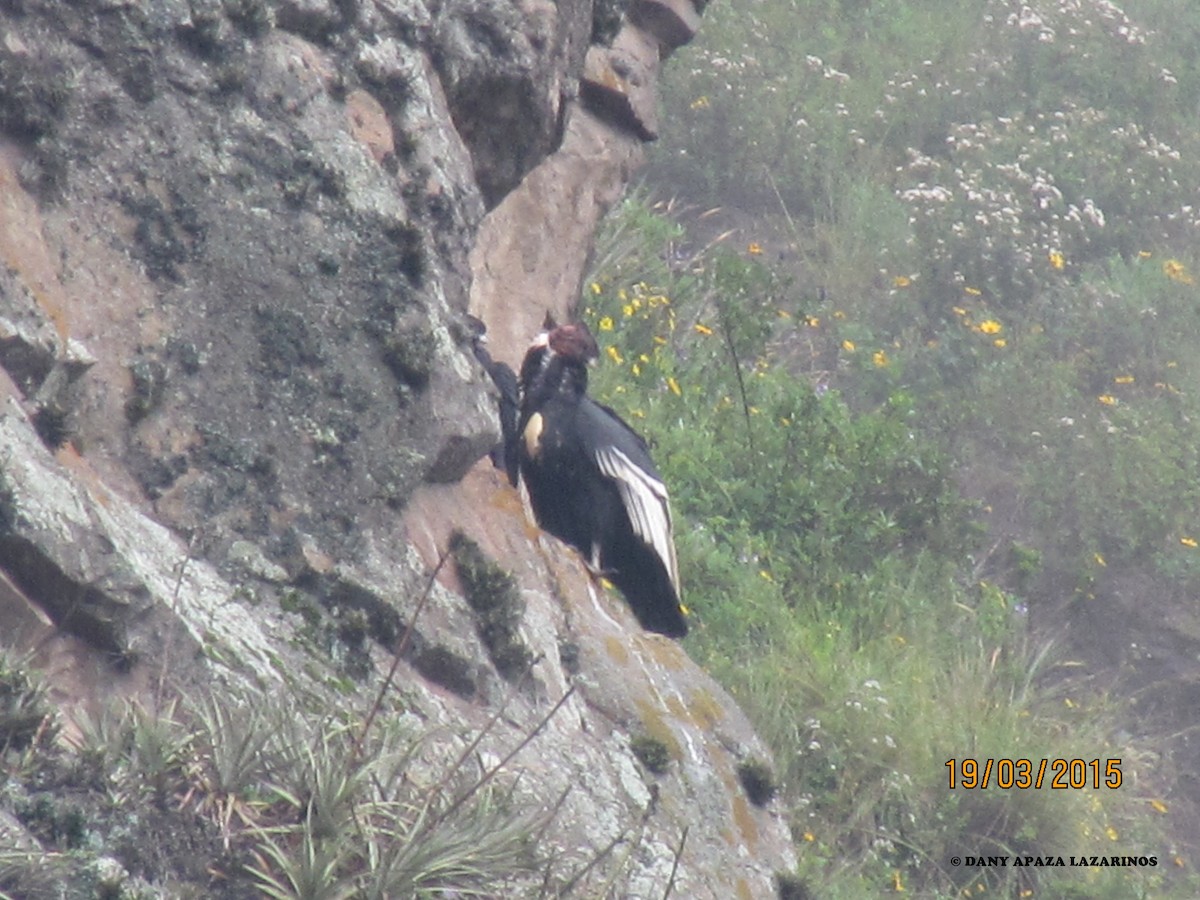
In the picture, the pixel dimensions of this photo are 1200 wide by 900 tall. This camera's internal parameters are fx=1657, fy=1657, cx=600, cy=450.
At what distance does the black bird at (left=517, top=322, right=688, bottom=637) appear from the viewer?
6.21 meters

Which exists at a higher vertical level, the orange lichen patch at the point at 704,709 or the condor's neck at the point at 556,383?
the condor's neck at the point at 556,383

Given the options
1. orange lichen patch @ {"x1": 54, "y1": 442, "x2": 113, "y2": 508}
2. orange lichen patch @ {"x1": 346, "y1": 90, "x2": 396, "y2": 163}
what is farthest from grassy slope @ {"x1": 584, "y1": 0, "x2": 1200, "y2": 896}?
orange lichen patch @ {"x1": 54, "y1": 442, "x2": 113, "y2": 508}

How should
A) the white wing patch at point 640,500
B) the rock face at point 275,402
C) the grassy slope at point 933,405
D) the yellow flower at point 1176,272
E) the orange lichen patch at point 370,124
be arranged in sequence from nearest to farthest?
the rock face at point 275,402, the orange lichen patch at point 370,124, the white wing patch at point 640,500, the grassy slope at point 933,405, the yellow flower at point 1176,272

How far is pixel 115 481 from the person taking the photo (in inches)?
150

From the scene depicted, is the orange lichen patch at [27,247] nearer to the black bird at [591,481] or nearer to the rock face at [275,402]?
the rock face at [275,402]

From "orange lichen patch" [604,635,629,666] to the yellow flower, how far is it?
7.63 meters

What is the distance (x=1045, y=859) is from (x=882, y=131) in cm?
724

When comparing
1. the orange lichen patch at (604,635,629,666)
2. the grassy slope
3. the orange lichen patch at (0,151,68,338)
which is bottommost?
the grassy slope

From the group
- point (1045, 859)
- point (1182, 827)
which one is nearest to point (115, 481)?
point (1045, 859)

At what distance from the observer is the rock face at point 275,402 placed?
355 centimetres

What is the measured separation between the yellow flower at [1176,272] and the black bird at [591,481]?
21.4 feet

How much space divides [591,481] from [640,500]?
0.66 feet

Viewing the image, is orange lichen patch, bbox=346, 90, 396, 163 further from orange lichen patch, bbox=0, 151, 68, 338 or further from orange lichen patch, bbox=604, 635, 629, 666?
orange lichen patch, bbox=604, 635, 629, 666

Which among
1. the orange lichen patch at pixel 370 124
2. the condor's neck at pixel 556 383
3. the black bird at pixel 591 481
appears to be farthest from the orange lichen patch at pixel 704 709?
the orange lichen patch at pixel 370 124
